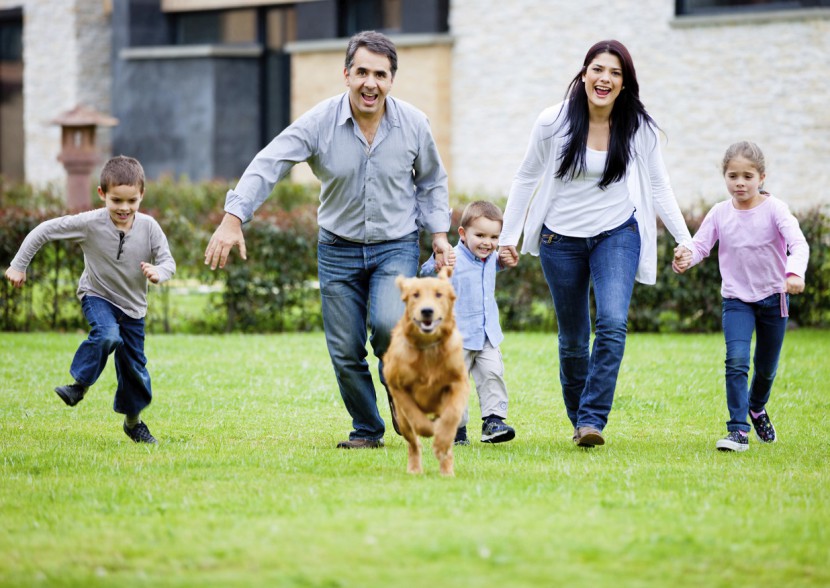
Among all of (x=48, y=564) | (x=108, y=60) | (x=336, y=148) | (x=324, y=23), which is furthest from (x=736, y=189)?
(x=108, y=60)

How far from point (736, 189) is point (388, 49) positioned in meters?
2.35

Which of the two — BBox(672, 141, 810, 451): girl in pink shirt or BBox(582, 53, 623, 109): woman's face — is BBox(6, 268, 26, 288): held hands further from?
BBox(672, 141, 810, 451): girl in pink shirt

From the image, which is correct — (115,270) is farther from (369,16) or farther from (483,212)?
(369,16)

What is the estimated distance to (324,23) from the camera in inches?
1059

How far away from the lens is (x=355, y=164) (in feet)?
22.2

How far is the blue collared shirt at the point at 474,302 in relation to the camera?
743 cm

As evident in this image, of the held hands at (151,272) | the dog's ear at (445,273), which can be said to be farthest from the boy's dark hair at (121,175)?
the dog's ear at (445,273)

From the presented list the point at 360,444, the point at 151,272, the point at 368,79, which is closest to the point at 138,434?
the point at 151,272

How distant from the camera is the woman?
6.94 metres

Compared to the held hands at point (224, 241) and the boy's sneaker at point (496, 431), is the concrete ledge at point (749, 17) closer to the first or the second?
the boy's sneaker at point (496, 431)

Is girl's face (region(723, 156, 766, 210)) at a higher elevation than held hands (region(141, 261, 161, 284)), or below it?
higher

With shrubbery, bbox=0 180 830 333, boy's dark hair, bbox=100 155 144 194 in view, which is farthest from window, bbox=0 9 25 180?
boy's dark hair, bbox=100 155 144 194

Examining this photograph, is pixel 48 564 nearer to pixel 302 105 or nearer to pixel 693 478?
pixel 693 478

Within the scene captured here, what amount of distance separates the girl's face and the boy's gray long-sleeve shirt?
135 inches
